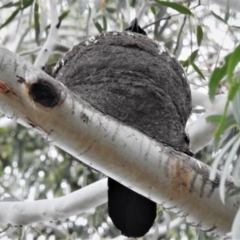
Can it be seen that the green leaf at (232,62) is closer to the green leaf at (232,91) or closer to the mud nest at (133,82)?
the green leaf at (232,91)

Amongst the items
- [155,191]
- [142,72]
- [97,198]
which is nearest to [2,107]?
[155,191]

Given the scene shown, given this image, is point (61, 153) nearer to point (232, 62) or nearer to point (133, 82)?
point (133, 82)

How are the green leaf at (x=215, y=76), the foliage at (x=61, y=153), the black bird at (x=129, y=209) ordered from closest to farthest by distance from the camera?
1. the green leaf at (x=215, y=76)
2. the black bird at (x=129, y=209)
3. the foliage at (x=61, y=153)

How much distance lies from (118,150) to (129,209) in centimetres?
21

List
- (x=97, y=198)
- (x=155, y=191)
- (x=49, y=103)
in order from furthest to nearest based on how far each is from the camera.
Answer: (x=97, y=198) < (x=155, y=191) < (x=49, y=103)

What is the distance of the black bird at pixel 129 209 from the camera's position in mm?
1297

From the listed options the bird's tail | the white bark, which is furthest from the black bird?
the white bark

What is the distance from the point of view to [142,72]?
141 centimetres

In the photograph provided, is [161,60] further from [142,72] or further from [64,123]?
[64,123]

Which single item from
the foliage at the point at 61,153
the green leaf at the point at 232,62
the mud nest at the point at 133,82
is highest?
the green leaf at the point at 232,62

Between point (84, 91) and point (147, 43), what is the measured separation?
0.71 feet

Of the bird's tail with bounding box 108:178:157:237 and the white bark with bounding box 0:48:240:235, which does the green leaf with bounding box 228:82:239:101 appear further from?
the bird's tail with bounding box 108:178:157:237

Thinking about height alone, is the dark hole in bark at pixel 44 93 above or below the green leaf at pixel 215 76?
below

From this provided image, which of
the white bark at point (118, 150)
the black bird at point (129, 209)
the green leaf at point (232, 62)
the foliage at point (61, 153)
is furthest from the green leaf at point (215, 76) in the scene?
the foliage at point (61, 153)
